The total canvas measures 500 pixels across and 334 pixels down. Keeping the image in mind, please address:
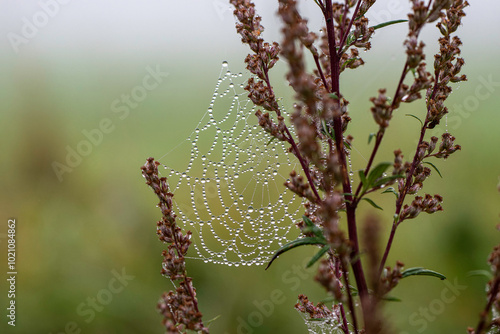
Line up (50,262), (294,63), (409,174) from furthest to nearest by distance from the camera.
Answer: (50,262) → (409,174) → (294,63)

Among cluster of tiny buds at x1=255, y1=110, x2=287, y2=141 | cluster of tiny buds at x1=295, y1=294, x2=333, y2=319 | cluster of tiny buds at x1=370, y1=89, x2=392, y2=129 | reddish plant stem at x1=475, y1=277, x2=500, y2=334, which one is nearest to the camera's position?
reddish plant stem at x1=475, y1=277, x2=500, y2=334

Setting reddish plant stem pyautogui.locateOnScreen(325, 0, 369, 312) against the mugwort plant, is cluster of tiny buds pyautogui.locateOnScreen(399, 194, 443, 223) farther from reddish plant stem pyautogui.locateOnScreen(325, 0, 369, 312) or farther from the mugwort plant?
reddish plant stem pyautogui.locateOnScreen(325, 0, 369, 312)

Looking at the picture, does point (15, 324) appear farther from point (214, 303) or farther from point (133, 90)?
point (133, 90)

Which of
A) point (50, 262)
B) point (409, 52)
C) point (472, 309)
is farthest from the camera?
point (50, 262)

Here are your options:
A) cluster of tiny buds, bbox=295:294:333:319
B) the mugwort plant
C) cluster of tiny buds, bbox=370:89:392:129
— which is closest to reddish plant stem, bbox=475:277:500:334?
the mugwort plant

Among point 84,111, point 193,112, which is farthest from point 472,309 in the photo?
point 84,111

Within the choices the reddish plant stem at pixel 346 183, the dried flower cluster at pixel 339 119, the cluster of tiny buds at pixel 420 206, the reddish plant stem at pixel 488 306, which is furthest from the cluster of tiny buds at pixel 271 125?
the reddish plant stem at pixel 488 306

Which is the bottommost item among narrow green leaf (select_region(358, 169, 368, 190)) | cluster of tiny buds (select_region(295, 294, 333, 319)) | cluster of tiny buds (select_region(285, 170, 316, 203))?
cluster of tiny buds (select_region(295, 294, 333, 319))
